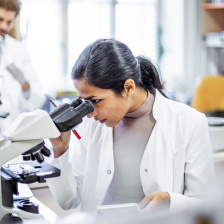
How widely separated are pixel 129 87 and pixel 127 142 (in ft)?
0.76

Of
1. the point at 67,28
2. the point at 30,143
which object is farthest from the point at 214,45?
the point at 30,143

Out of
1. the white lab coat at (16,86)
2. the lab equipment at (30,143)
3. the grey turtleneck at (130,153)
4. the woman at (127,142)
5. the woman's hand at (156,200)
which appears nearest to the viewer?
the lab equipment at (30,143)

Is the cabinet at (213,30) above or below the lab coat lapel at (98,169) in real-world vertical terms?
above

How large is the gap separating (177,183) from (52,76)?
3268 mm

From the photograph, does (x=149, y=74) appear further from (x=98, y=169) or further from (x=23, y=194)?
(x=23, y=194)

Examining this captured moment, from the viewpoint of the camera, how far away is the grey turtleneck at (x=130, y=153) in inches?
60.1

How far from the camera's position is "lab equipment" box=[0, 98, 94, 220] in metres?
1.04

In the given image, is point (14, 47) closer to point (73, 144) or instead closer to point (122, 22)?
point (73, 144)

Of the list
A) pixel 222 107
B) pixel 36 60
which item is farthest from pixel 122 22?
pixel 222 107

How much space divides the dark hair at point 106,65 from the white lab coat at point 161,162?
217mm

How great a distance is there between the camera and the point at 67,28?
453 cm

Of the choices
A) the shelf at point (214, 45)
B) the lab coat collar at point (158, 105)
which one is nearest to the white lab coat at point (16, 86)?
the lab coat collar at point (158, 105)

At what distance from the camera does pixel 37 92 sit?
2.69 meters

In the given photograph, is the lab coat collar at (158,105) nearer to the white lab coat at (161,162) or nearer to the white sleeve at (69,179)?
the white lab coat at (161,162)
